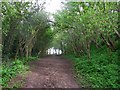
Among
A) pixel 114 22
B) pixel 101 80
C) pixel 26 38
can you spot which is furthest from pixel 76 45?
pixel 101 80

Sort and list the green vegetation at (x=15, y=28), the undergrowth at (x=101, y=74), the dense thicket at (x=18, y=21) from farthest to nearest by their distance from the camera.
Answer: the dense thicket at (x=18, y=21) → the green vegetation at (x=15, y=28) → the undergrowth at (x=101, y=74)

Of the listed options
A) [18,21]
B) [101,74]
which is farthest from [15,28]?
[101,74]

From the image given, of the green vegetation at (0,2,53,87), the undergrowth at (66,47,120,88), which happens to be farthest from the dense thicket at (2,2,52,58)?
the undergrowth at (66,47,120,88)

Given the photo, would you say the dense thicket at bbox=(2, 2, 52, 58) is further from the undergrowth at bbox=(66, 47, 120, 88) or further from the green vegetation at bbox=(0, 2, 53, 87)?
the undergrowth at bbox=(66, 47, 120, 88)

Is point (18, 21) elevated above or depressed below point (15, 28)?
above

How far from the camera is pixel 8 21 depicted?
11891mm

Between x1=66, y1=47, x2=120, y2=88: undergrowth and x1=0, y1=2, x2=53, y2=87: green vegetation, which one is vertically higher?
x1=0, y1=2, x2=53, y2=87: green vegetation

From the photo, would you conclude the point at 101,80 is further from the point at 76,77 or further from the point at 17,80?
the point at 17,80

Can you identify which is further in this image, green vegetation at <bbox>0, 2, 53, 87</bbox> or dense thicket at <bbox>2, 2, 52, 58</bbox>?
dense thicket at <bbox>2, 2, 52, 58</bbox>

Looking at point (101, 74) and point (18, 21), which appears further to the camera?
point (18, 21)

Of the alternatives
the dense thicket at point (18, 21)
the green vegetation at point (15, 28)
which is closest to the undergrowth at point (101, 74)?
the green vegetation at point (15, 28)

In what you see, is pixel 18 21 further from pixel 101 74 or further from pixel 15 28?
pixel 101 74

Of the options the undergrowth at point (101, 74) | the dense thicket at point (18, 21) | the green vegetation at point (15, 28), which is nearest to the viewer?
the undergrowth at point (101, 74)

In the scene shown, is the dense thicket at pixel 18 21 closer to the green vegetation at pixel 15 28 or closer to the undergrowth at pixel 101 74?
the green vegetation at pixel 15 28
